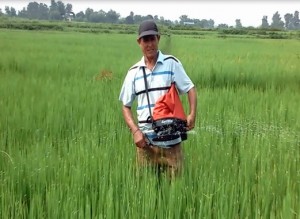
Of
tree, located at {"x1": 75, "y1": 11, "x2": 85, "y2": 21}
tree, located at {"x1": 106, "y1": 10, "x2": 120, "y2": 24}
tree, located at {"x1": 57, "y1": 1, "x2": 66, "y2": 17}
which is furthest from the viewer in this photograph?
tree, located at {"x1": 75, "y1": 11, "x2": 85, "y2": 21}

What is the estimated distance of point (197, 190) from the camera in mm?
2145

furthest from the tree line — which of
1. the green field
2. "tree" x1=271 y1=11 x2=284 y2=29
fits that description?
the green field

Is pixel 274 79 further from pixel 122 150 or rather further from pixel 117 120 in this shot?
pixel 122 150

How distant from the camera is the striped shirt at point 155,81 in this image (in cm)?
246

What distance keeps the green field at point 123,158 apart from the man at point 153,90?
0.12m

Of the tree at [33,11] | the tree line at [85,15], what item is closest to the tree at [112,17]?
the tree line at [85,15]

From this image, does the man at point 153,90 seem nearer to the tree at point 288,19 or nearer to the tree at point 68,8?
the tree at point 68,8

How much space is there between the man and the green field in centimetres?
12

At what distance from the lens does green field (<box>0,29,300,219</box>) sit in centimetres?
192

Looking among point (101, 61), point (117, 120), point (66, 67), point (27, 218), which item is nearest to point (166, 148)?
point (27, 218)

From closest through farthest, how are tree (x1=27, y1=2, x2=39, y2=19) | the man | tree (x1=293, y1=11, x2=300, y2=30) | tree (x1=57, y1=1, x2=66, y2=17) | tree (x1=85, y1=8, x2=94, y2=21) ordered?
the man < tree (x1=57, y1=1, x2=66, y2=17) < tree (x1=293, y1=11, x2=300, y2=30) < tree (x1=27, y1=2, x2=39, y2=19) < tree (x1=85, y1=8, x2=94, y2=21)

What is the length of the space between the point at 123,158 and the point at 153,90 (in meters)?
0.48

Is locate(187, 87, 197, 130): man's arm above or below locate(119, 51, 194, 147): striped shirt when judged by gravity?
below

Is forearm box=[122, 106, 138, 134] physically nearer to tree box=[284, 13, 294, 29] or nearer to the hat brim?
the hat brim
